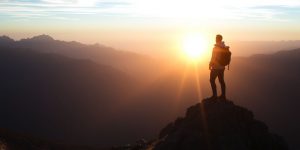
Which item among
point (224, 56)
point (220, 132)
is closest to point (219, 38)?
point (224, 56)

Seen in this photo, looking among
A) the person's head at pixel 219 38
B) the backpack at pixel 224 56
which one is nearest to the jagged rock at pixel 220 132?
the backpack at pixel 224 56

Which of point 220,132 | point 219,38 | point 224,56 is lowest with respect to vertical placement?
point 220,132

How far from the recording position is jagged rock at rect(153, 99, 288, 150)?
2039 centimetres

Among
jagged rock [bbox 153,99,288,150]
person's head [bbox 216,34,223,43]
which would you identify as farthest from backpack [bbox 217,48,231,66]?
jagged rock [bbox 153,99,288,150]

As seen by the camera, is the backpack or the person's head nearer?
the person's head

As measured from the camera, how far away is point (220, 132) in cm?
2094

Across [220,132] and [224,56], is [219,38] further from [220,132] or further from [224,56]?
[220,132]

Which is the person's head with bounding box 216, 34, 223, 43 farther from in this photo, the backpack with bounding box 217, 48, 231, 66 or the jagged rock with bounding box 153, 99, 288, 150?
the jagged rock with bounding box 153, 99, 288, 150

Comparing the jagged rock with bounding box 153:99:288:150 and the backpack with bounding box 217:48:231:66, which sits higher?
the backpack with bounding box 217:48:231:66

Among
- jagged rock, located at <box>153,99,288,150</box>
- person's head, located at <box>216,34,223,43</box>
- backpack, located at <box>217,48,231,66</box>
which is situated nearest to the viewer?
jagged rock, located at <box>153,99,288,150</box>

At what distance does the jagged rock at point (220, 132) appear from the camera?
Result: 66.9 ft

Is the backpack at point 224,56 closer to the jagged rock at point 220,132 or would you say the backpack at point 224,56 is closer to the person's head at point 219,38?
the person's head at point 219,38

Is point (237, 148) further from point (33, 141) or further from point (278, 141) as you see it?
point (33, 141)

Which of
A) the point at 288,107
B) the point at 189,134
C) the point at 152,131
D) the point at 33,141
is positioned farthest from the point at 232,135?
the point at 288,107
